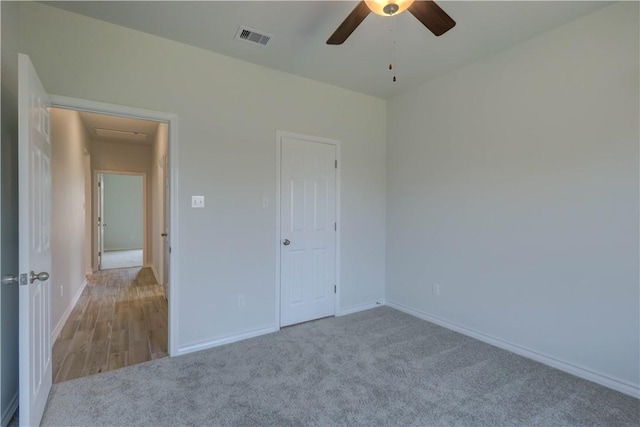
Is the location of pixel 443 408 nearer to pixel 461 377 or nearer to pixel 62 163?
pixel 461 377

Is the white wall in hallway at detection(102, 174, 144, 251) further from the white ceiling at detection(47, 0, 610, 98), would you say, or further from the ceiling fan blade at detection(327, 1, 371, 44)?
the ceiling fan blade at detection(327, 1, 371, 44)

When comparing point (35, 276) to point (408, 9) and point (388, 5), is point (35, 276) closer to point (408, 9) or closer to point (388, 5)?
point (388, 5)

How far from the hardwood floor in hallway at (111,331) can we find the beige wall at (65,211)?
21cm

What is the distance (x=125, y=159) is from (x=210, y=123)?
4.76m

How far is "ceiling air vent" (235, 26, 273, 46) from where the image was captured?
96.6 inches

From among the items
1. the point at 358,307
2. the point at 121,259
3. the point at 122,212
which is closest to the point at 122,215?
the point at 122,212

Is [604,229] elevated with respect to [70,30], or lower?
lower

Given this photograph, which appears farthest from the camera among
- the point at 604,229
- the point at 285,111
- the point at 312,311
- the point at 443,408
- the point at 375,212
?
the point at 375,212

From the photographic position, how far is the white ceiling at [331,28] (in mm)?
2162

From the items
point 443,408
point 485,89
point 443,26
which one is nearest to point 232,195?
point 443,26

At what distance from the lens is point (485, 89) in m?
2.90

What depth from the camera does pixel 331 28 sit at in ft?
8.00

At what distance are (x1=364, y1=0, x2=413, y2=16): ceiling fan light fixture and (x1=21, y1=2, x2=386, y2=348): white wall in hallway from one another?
1689 millimetres

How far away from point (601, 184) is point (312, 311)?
2.82 meters
